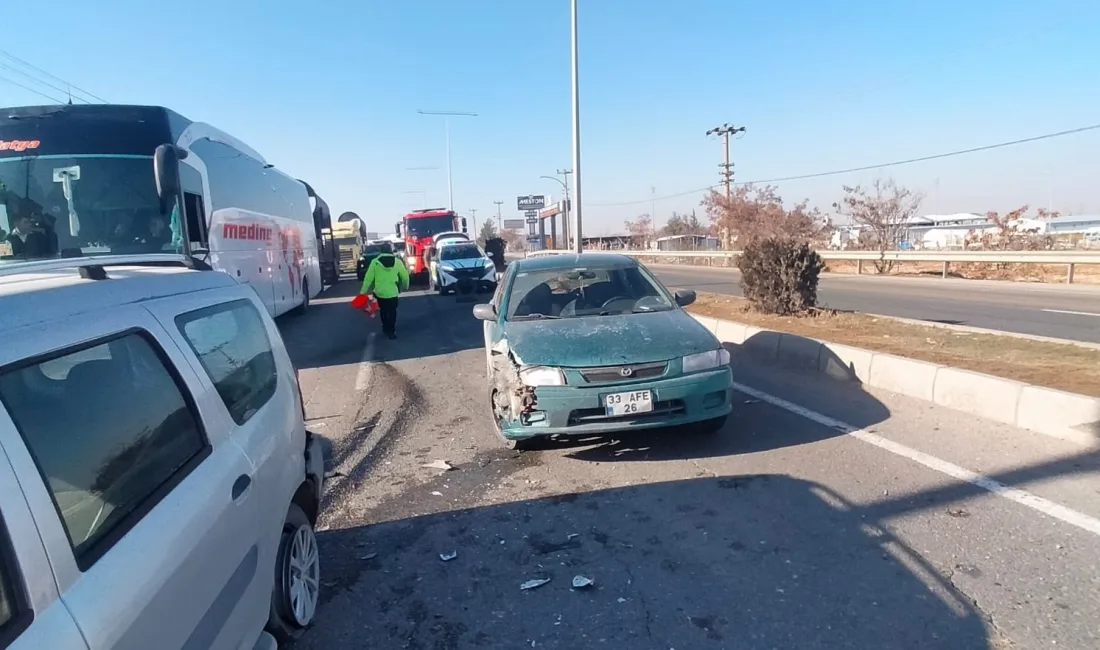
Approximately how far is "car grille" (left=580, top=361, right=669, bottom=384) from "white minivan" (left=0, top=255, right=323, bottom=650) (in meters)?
2.36

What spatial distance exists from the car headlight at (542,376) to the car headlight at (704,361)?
0.95 metres

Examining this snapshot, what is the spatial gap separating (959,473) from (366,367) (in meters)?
7.78

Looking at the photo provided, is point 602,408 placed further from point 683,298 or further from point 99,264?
point 99,264

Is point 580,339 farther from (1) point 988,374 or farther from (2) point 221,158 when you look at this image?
(2) point 221,158

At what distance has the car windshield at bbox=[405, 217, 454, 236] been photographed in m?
34.8

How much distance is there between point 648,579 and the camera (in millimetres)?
3492

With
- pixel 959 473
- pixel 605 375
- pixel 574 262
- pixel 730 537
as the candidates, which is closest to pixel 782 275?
pixel 574 262

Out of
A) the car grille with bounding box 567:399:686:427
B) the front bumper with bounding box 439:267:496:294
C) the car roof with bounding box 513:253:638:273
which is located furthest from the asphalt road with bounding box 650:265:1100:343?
the car grille with bounding box 567:399:686:427

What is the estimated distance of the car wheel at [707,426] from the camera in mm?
→ 5517

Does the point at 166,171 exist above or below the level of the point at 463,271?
above

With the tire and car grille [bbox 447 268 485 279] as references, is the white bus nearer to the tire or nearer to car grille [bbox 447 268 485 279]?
the tire

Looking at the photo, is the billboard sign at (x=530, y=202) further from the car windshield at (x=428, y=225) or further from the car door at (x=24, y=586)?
the car door at (x=24, y=586)

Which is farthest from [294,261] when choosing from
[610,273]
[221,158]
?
[610,273]

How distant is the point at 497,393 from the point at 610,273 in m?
2.09
